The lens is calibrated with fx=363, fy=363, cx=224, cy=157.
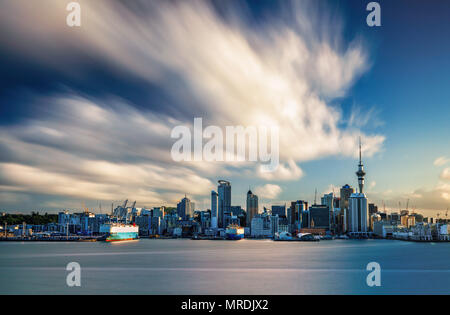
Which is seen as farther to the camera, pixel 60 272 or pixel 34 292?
pixel 60 272

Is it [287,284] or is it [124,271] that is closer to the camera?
[287,284]
